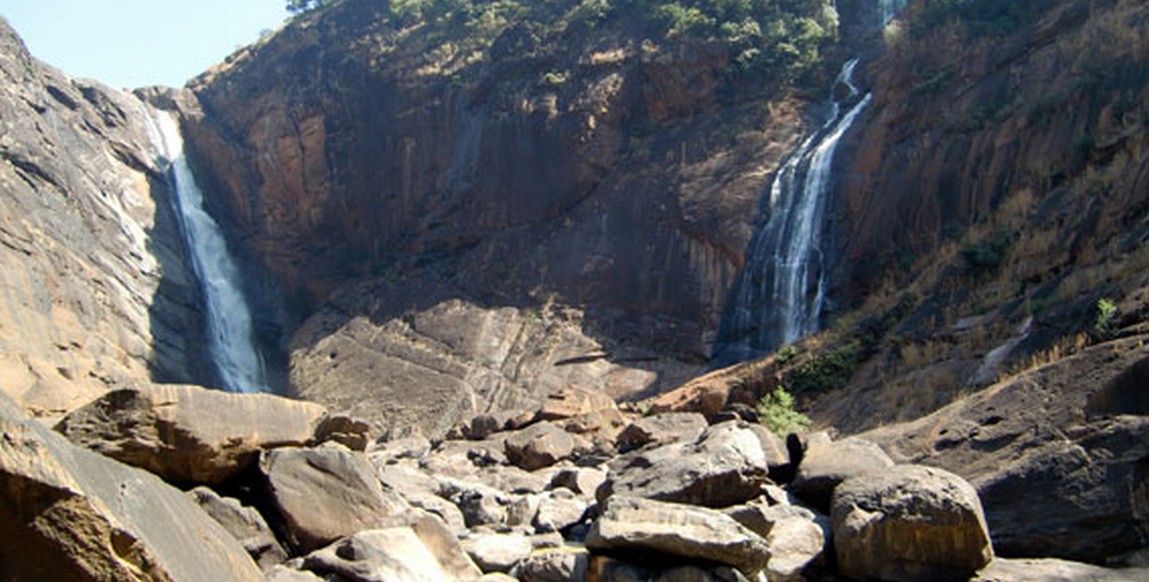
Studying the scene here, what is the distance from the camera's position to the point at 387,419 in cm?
3167

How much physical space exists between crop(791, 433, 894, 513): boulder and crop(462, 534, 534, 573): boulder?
2750mm

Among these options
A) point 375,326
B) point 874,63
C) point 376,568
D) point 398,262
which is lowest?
point 376,568

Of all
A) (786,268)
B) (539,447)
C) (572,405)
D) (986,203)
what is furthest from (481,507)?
(786,268)

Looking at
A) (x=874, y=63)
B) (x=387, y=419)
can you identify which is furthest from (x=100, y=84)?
(x=874, y=63)

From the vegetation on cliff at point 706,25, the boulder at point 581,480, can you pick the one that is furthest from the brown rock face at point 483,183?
the boulder at point 581,480

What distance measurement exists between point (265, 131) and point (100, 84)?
23.9ft

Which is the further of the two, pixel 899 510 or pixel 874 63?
pixel 874 63

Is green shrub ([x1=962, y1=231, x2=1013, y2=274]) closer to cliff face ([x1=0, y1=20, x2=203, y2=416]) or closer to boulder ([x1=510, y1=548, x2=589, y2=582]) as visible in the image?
boulder ([x1=510, y1=548, x2=589, y2=582])

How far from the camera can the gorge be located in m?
8.90

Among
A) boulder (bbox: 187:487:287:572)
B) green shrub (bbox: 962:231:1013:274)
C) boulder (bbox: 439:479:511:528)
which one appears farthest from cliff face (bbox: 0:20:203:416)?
green shrub (bbox: 962:231:1013:274)

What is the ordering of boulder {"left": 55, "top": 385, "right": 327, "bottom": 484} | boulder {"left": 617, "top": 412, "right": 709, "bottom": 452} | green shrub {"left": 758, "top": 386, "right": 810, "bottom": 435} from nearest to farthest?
boulder {"left": 55, "top": 385, "right": 327, "bottom": 484} < green shrub {"left": 758, "top": 386, "right": 810, "bottom": 435} < boulder {"left": 617, "top": 412, "right": 709, "bottom": 452}

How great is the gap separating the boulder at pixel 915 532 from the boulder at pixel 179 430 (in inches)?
202

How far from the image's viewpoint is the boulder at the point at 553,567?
27.7 feet

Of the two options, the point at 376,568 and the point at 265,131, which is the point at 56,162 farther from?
the point at 376,568
